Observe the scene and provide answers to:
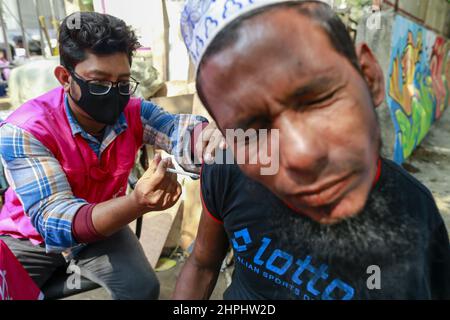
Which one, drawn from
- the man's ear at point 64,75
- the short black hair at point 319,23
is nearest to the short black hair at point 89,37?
the man's ear at point 64,75

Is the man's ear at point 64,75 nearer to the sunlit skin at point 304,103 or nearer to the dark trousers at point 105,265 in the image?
the dark trousers at point 105,265

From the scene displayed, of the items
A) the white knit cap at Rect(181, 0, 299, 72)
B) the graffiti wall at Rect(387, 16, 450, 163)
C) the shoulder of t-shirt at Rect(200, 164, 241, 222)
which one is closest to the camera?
the white knit cap at Rect(181, 0, 299, 72)

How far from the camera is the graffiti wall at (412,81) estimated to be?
4.96m

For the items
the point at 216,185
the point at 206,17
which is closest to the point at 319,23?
the point at 206,17

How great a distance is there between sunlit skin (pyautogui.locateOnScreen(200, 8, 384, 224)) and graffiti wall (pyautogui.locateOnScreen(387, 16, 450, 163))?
4.34 meters

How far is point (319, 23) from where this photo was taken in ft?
2.94

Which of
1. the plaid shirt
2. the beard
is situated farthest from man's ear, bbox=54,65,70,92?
the beard

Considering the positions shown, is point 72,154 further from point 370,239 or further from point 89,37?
point 370,239

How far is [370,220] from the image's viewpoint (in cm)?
104

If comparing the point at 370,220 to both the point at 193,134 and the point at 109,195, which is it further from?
the point at 109,195

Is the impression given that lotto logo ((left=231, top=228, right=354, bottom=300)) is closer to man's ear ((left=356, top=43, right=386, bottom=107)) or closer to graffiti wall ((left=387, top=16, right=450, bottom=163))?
man's ear ((left=356, top=43, right=386, bottom=107))

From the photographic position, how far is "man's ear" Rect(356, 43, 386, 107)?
39.3 inches

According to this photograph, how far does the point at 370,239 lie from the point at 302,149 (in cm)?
40

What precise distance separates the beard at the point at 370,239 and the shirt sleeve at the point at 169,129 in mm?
1221
